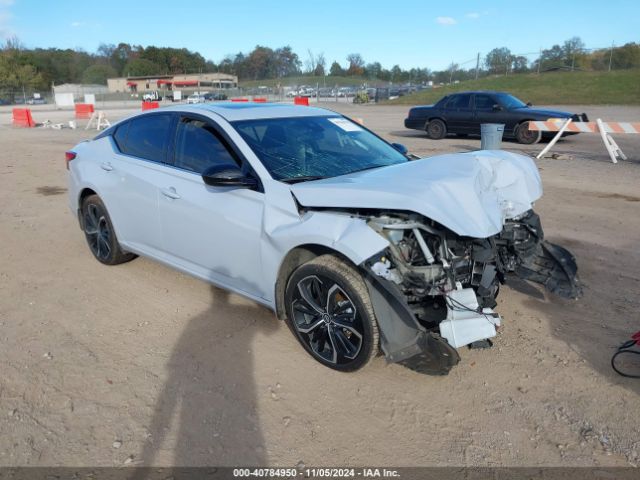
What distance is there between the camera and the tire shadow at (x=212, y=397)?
9.24ft

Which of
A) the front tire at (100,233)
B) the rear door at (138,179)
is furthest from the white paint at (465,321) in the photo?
the front tire at (100,233)

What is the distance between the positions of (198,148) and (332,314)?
1.84 meters

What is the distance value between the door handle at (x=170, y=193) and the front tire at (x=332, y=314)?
1.33m

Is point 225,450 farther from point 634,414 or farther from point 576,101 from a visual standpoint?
point 576,101

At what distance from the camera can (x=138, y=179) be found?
4676mm

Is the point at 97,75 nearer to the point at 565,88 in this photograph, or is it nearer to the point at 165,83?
the point at 165,83

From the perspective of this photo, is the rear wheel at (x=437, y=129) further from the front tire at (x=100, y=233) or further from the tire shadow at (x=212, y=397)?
the tire shadow at (x=212, y=397)

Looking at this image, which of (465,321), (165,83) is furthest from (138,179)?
(165,83)

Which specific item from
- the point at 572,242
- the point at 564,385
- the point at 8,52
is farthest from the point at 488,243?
the point at 8,52

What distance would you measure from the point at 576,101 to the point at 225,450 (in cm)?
3785

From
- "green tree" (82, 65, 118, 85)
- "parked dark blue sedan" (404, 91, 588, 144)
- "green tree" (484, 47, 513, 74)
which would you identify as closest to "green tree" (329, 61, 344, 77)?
"green tree" (82, 65, 118, 85)

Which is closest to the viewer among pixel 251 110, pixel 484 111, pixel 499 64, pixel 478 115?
pixel 251 110

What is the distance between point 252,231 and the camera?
147 inches

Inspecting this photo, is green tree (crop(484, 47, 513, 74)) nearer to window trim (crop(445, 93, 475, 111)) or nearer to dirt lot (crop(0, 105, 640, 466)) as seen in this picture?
window trim (crop(445, 93, 475, 111))
